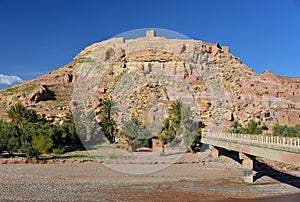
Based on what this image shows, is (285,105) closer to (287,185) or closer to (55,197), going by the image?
(287,185)

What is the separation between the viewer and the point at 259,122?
224ft

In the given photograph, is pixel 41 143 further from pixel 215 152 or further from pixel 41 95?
pixel 41 95

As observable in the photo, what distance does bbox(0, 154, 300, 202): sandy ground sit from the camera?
21.7 m

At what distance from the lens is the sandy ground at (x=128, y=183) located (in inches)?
855

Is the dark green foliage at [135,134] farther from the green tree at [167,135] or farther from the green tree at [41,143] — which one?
the green tree at [41,143]

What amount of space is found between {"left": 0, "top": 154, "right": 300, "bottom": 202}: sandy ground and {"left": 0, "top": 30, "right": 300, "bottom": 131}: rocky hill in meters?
25.3

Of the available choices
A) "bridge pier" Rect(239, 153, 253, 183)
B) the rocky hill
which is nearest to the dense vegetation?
the rocky hill

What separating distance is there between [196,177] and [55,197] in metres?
12.6

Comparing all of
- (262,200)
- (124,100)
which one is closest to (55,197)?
(262,200)

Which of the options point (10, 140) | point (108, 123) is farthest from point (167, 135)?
point (10, 140)

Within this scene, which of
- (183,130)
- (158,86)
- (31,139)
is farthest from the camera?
(158,86)

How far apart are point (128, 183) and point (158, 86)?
67793 millimetres

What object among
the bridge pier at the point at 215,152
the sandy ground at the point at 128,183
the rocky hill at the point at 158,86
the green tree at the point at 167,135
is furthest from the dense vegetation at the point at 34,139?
the bridge pier at the point at 215,152

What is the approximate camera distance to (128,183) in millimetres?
25859
